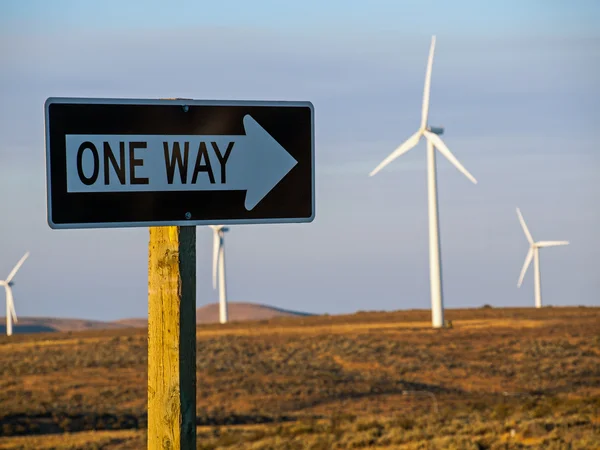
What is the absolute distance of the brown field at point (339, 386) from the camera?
104ft

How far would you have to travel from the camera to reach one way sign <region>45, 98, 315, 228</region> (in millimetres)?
4871

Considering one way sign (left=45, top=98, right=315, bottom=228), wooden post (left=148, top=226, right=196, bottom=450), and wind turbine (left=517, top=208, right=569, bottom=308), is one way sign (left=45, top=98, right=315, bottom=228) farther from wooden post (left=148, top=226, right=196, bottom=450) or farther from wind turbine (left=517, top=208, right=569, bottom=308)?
wind turbine (left=517, top=208, right=569, bottom=308)

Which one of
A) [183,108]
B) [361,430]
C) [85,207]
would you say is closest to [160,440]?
[85,207]

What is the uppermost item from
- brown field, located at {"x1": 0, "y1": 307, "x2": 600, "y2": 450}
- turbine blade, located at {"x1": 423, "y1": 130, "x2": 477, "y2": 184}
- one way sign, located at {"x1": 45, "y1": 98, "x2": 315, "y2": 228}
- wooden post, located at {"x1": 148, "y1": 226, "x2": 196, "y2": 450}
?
turbine blade, located at {"x1": 423, "y1": 130, "x2": 477, "y2": 184}

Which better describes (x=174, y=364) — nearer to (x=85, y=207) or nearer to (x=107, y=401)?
(x=85, y=207)

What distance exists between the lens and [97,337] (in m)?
80.1

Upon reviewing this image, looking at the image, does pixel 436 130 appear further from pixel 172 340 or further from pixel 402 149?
pixel 172 340

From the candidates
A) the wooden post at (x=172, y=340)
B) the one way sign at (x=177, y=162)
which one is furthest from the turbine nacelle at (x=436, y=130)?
the wooden post at (x=172, y=340)

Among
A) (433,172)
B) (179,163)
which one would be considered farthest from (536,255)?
(179,163)

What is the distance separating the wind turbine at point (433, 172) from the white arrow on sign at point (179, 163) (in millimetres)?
51158

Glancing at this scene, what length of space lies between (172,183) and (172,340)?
0.79 metres

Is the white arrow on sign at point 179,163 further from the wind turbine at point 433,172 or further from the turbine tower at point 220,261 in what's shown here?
the turbine tower at point 220,261

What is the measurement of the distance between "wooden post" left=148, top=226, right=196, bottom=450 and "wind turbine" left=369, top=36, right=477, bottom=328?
51392mm

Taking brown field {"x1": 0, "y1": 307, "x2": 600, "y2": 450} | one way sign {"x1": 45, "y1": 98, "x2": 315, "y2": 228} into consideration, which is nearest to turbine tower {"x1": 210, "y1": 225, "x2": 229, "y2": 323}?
brown field {"x1": 0, "y1": 307, "x2": 600, "y2": 450}
